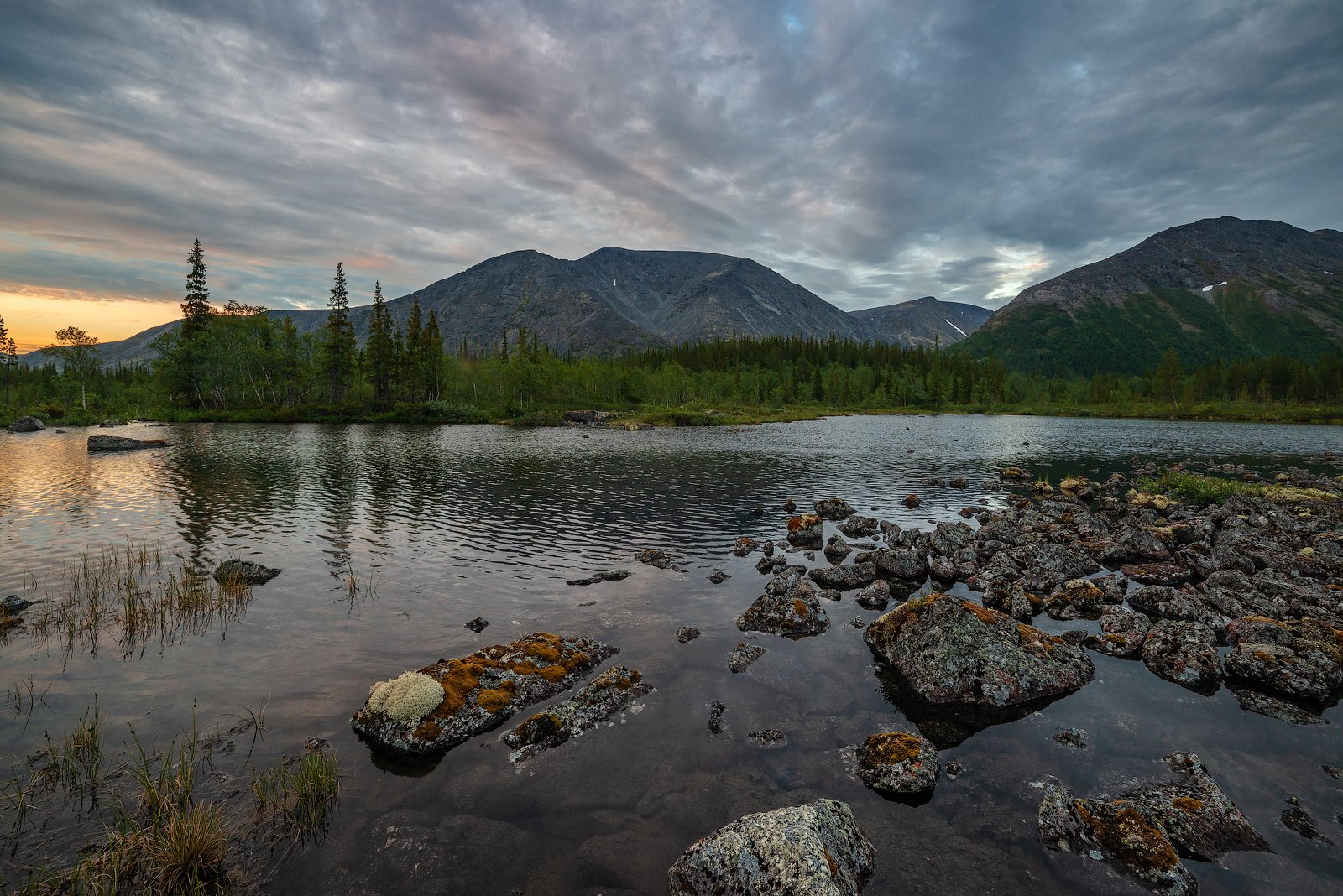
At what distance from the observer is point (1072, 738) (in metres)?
13.6

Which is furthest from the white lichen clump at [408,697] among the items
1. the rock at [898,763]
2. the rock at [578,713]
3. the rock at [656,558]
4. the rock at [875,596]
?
the rock at [875,596]

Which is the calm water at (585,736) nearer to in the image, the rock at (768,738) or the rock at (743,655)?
the rock at (768,738)

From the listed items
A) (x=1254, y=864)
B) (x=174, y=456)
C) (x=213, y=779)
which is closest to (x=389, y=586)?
(x=213, y=779)

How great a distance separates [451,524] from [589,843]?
28735mm

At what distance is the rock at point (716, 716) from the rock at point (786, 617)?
5.42 m

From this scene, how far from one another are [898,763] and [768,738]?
3.07m

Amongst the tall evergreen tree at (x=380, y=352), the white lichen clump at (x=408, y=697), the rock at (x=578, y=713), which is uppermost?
the tall evergreen tree at (x=380, y=352)

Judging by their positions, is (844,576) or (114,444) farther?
(114,444)

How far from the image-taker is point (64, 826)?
32.6 ft

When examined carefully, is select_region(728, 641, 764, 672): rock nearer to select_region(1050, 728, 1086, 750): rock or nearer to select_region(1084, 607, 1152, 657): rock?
select_region(1050, 728, 1086, 750): rock

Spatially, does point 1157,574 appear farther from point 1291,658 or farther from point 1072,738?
point 1072,738

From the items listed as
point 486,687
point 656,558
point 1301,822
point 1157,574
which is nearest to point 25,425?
point 656,558

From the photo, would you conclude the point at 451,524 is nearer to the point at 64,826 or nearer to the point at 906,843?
the point at 64,826

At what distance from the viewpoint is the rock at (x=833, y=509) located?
39.7 m
